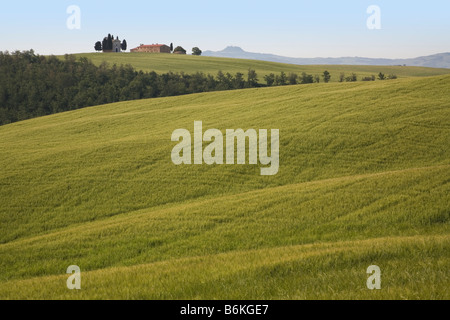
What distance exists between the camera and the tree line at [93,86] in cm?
7569

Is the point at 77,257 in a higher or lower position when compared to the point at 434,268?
lower

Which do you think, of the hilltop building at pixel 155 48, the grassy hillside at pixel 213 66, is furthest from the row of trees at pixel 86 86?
the hilltop building at pixel 155 48

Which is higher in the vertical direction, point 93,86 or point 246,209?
point 93,86

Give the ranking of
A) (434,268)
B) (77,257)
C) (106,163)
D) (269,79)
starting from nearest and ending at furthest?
(434,268)
(77,257)
(106,163)
(269,79)

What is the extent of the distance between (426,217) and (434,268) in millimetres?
6363

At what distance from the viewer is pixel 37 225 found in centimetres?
1795

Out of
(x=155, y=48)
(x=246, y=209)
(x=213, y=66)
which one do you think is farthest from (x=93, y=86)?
(x=155, y=48)

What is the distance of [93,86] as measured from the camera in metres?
80.8

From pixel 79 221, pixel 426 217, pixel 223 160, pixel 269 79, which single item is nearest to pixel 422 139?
pixel 223 160

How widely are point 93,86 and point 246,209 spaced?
7087 centimetres

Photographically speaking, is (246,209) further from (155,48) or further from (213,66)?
(155,48)

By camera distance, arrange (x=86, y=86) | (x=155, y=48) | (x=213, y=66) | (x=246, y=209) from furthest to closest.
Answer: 1. (x=155, y=48)
2. (x=213, y=66)
3. (x=86, y=86)
4. (x=246, y=209)

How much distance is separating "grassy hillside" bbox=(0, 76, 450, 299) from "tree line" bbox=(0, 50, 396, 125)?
3606cm
